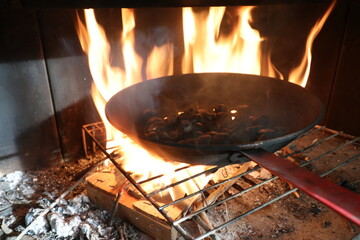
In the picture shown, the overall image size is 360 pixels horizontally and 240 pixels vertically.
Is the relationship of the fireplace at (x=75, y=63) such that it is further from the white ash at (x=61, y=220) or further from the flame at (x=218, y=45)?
the white ash at (x=61, y=220)

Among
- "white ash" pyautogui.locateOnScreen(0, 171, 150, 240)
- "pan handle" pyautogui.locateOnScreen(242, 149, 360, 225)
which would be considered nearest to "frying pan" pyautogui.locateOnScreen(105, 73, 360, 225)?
"pan handle" pyautogui.locateOnScreen(242, 149, 360, 225)

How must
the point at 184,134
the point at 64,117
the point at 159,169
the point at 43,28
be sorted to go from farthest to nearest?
the point at 64,117 → the point at 43,28 → the point at 159,169 → the point at 184,134

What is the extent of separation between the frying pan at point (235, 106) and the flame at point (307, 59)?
1.19 meters

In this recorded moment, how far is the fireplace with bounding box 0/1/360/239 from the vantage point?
1.78 meters

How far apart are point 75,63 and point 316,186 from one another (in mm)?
1707

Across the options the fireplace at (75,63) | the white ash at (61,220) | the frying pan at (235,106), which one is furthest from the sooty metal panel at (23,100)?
the frying pan at (235,106)

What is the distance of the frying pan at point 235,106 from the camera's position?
2.58 ft

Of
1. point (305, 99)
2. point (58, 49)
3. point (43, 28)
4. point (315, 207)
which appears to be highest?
point (43, 28)

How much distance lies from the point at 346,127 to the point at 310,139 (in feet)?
1.08

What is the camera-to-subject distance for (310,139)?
2.45 meters

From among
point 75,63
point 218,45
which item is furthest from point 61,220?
point 218,45

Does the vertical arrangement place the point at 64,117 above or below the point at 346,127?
above

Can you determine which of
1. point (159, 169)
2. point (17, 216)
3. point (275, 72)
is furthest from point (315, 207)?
point (17, 216)

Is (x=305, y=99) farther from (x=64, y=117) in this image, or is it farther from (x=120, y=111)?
(x=64, y=117)
